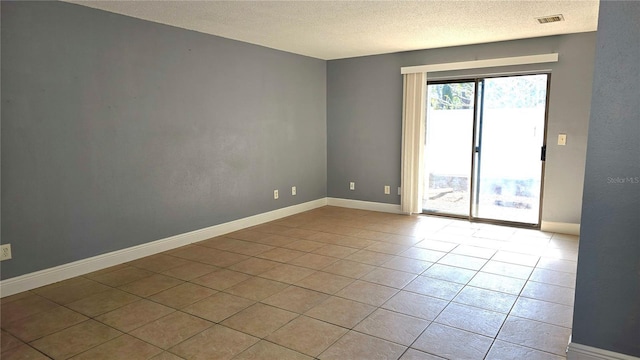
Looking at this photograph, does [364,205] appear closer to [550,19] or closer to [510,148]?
[510,148]

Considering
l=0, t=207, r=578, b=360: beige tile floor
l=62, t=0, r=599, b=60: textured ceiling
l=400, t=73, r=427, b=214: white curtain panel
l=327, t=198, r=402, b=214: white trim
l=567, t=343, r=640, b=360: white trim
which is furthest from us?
l=327, t=198, r=402, b=214: white trim

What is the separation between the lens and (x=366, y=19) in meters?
3.86


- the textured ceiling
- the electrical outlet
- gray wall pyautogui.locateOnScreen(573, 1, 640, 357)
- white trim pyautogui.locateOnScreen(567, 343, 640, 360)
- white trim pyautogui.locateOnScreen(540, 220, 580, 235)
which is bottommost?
white trim pyautogui.locateOnScreen(567, 343, 640, 360)

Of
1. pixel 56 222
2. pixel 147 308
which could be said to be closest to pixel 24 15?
pixel 56 222

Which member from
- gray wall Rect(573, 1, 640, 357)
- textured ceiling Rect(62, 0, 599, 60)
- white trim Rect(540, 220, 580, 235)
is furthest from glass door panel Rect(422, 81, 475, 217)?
gray wall Rect(573, 1, 640, 357)

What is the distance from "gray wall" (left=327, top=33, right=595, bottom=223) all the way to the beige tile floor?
0.85m

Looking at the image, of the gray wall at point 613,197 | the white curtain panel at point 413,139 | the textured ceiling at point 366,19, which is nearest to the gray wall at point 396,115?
the white curtain panel at point 413,139

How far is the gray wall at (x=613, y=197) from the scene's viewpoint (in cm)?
196

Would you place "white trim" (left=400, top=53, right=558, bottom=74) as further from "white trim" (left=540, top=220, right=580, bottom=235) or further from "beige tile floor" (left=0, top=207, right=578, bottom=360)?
"beige tile floor" (left=0, top=207, right=578, bottom=360)

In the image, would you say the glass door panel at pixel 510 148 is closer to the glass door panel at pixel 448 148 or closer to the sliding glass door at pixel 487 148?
the sliding glass door at pixel 487 148

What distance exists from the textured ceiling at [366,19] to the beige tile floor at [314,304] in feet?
7.62

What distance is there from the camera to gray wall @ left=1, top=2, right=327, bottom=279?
3113 millimetres

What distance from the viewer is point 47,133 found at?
3.23 m

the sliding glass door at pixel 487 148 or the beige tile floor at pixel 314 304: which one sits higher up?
the sliding glass door at pixel 487 148
